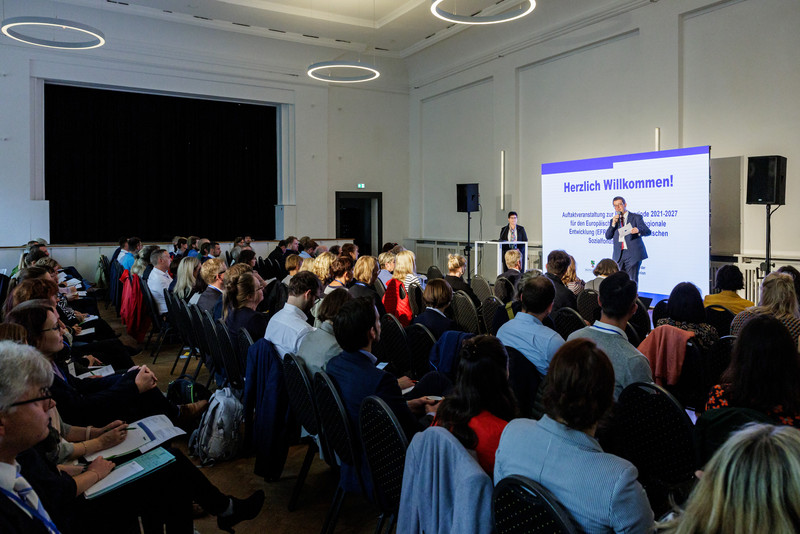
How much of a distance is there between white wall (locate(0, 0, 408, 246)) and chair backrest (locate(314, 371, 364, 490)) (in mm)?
10784

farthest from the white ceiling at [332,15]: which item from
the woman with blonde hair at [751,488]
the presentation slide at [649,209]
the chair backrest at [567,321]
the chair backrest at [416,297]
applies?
the woman with blonde hair at [751,488]

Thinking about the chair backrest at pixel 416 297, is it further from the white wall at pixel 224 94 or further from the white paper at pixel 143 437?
the white wall at pixel 224 94

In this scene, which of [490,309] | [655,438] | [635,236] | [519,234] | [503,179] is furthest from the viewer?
[503,179]

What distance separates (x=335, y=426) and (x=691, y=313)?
223cm

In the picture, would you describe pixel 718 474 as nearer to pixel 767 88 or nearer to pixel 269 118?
pixel 767 88

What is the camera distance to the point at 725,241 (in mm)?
7906

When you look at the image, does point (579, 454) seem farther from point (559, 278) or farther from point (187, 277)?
point (187, 277)

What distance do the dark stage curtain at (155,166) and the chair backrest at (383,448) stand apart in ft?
40.8

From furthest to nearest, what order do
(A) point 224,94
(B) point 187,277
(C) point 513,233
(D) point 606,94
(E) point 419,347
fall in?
(A) point 224,94 < (C) point 513,233 < (D) point 606,94 < (B) point 187,277 < (E) point 419,347

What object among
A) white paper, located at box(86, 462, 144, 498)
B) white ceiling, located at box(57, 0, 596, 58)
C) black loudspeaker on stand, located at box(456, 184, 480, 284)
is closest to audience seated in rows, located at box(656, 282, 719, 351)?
white paper, located at box(86, 462, 144, 498)

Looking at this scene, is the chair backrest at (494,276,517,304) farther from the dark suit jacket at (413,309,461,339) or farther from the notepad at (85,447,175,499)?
the notepad at (85,447,175,499)

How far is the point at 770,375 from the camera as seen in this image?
6.23ft

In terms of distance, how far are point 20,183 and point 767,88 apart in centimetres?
1261

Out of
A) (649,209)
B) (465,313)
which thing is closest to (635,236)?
(649,209)
